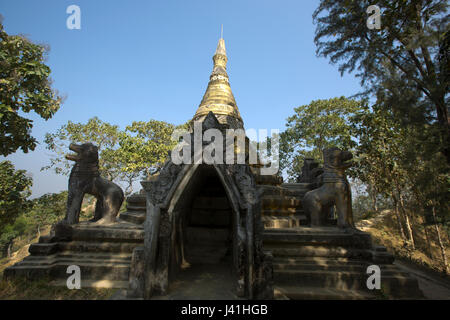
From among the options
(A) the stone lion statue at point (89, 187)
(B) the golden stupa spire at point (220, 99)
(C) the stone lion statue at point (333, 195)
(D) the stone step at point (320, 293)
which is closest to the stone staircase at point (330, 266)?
(D) the stone step at point (320, 293)

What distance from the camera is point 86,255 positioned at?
4.55 m

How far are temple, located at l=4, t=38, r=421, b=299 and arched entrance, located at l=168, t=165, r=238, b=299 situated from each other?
2 centimetres

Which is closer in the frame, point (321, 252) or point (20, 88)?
point (321, 252)

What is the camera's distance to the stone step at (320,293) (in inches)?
147

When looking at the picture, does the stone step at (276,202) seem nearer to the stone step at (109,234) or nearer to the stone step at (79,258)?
the stone step at (109,234)

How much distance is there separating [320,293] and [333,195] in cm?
254

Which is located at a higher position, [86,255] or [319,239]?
[319,239]

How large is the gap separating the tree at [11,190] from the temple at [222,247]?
5.81 meters

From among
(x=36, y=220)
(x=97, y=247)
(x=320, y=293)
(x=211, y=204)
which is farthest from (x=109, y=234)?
(x=36, y=220)

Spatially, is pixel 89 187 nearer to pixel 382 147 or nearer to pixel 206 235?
pixel 206 235

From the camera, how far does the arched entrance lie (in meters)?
3.33

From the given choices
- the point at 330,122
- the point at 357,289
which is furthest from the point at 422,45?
the point at 330,122

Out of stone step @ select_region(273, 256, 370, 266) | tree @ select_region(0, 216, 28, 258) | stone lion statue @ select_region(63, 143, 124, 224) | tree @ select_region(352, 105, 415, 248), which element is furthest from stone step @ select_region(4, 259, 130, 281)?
tree @ select_region(0, 216, 28, 258)

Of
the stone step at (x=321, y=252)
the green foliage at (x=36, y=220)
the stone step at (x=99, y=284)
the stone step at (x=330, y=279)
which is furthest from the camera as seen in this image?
the green foliage at (x=36, y=220)
